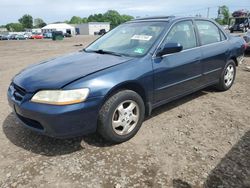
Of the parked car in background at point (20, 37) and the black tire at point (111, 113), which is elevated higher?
the black tire at point (111, 113)

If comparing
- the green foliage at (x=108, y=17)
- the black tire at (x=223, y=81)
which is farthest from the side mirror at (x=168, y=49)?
the green foliage at (x=108, y=17)

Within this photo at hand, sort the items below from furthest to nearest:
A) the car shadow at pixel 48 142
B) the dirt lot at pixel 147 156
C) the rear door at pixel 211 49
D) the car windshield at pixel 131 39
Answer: the rear door at pixel 211 49
the car windshield at pixel 131 39
the car shadow at pixel 48 142
the dirt lot at pixel 147 156

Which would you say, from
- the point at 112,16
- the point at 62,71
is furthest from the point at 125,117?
the point at 112,16

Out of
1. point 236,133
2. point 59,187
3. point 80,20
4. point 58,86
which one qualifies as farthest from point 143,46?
point 80,20

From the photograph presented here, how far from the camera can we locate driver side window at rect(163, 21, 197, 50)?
3.97 metres

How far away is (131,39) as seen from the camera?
4012 mm

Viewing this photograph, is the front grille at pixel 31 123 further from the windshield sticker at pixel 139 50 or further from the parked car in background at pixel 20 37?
the parked car in background at pixel 20 37

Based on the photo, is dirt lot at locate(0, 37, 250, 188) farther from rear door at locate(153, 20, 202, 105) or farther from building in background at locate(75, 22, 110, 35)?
building in background at locate(75, 22, 110, 35)

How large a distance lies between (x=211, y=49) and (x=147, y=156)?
104 inches

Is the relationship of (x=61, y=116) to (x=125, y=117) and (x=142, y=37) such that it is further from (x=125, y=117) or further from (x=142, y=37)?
(x=142, y=37)

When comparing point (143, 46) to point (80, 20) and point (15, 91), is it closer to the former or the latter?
point (15, 91)

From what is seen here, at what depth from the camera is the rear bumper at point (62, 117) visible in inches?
110

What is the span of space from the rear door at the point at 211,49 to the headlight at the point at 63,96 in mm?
2532

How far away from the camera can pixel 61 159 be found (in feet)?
10.00
